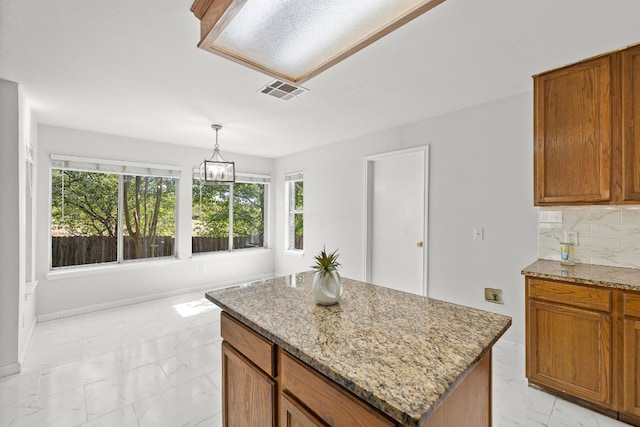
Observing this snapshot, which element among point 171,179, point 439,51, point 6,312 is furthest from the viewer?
point 171,179

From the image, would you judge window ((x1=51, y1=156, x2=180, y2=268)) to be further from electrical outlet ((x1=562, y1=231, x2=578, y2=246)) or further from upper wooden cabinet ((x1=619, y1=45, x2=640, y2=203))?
upper wooden cabinet ((x1=619, y1=45, x2=640, y2=203))

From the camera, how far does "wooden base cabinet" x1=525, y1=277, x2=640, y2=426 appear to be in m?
1.81

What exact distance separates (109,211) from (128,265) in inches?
32.0

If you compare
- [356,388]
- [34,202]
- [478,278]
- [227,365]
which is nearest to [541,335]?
[478,278]

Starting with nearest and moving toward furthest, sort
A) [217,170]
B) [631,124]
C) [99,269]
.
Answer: [631,124] < [217,170] < [99,269]

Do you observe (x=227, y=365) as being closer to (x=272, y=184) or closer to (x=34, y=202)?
(x=34, y=202)

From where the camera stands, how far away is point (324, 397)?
3.15 ft

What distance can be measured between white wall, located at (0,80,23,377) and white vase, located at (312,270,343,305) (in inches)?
109

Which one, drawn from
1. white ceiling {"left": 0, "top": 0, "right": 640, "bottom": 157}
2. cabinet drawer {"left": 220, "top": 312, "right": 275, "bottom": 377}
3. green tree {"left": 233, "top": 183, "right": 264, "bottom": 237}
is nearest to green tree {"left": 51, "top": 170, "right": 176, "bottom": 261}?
white ceiling {"left": 0, "top": 0, "right": 640, "bottom": 157}

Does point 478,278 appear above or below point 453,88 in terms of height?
below

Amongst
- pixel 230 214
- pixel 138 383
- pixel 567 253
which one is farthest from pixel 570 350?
pixel 230 214

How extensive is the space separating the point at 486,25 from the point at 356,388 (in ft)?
6.62

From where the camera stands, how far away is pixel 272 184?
233 inches

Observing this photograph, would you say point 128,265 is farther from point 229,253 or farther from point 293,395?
point 293,395
